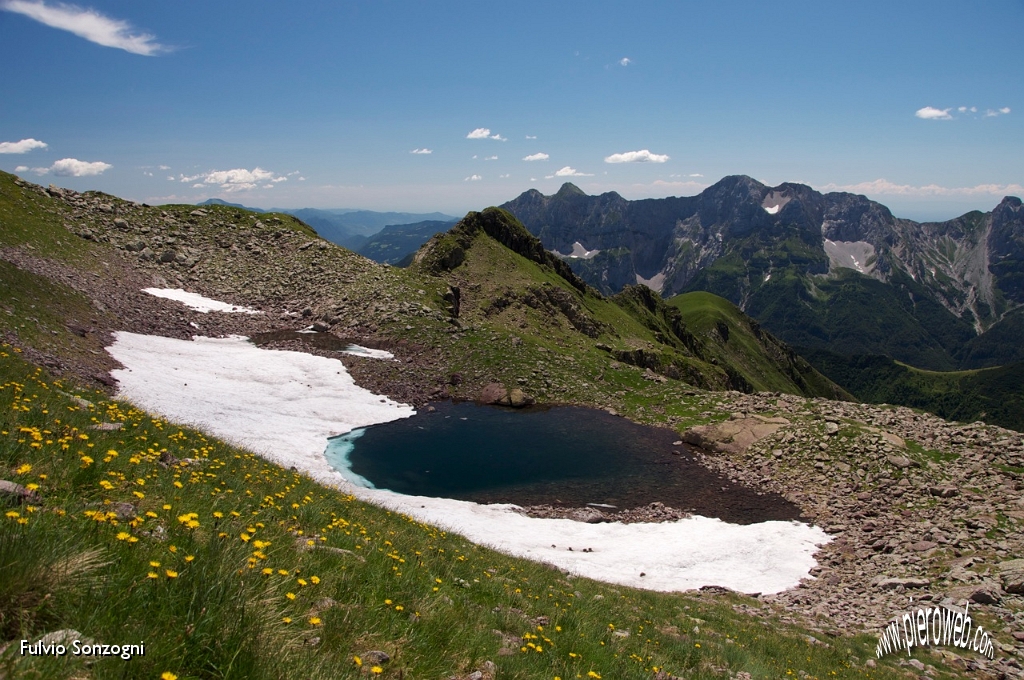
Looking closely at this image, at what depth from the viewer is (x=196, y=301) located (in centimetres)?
5447

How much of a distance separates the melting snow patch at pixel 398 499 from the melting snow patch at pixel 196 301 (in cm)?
1255

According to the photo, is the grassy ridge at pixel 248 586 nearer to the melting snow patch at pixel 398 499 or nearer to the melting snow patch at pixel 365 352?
the melting snow patch at pixel 398 499

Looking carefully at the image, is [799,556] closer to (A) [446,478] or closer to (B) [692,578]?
(B) [692,578]

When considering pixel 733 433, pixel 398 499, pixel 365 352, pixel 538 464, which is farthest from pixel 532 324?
pixel 398 499

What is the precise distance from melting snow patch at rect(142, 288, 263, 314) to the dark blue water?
27536 millimetres

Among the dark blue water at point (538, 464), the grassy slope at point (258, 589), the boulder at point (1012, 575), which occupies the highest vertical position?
the grassy slope at point (258, 589)

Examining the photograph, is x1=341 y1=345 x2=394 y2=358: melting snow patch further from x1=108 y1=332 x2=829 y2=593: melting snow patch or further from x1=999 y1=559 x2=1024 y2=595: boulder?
x1=999 y1=559 x2=1024 y2=595: boulder

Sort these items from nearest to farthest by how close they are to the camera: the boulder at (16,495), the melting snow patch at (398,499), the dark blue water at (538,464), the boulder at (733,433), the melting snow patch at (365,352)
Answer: the boulder at (16,495)
the melting snow patch at (398,499)
the dark blue water at (538,464)
the boulder at (733,433)
the melting snow patch at (365,352)

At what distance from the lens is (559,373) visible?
50.7m

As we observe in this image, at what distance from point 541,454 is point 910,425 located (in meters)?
27.0

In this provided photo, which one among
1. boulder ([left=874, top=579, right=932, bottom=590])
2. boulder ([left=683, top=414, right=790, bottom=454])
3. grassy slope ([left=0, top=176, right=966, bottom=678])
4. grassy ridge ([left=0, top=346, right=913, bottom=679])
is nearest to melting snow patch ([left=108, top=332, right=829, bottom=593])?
boulder ([left=874, top=579, right=932, bottom=590])

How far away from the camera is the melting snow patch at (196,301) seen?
52812mm

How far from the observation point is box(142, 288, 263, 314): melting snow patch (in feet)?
173

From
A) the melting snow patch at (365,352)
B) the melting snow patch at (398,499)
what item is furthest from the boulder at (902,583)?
the melting snow patch at (365,352)
